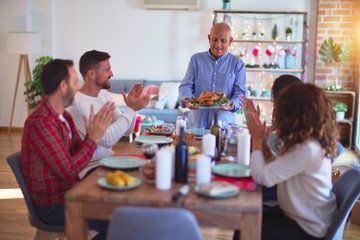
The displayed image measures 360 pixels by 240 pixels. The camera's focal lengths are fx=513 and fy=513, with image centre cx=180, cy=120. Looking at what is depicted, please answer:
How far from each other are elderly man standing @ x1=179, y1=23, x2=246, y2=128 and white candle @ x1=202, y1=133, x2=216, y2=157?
1174mm

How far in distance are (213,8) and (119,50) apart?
1.53 meters

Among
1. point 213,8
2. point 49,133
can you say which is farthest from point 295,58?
point 49,133

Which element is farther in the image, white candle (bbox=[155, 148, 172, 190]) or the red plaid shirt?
the red plaid shirt

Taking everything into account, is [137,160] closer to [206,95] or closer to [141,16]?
[206,95]

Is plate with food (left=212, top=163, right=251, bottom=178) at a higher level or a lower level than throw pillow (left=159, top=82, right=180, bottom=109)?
lower

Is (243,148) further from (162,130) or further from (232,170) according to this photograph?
(162,130)

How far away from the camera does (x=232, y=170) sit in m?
2.48

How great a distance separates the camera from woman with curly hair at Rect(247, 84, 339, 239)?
7.32 feet

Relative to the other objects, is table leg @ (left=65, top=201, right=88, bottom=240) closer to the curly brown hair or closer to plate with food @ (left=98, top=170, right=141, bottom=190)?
plate with food @ (left=98, top=170, right=141, bottom=190)

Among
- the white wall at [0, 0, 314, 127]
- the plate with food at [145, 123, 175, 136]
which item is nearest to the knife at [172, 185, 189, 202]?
the plate with food at [145, 123, 175, 136]

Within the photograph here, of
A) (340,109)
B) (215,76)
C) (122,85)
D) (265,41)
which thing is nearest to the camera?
(215,76)

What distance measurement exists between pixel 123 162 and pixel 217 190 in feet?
2.13

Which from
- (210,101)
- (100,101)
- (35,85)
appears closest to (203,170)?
(100,101)

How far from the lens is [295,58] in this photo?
24.1 feet
